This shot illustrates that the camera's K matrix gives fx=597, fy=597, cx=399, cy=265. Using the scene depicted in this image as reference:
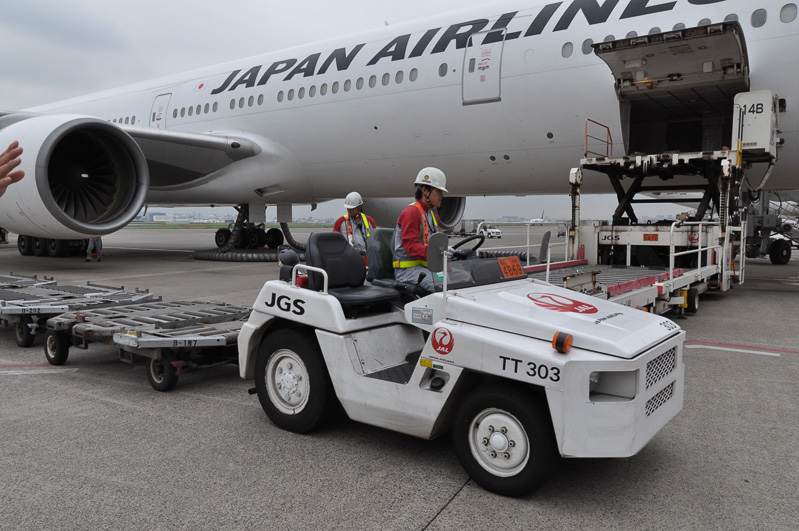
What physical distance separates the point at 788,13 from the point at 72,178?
1190cm

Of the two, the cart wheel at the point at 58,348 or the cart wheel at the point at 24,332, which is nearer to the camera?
the cart wheel at the point at 58,348

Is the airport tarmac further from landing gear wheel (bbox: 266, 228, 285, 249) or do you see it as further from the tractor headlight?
landing gear wheel (bbox: 266, 228, 285, 249)

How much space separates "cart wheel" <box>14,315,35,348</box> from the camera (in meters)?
5.50

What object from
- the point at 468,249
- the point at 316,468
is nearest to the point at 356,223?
the point at 468,249

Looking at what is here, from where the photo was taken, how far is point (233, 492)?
9.14ft

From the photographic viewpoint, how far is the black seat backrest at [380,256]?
415 cm

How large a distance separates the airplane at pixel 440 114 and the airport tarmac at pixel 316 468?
16.8 feet

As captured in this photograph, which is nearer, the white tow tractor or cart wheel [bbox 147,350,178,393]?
the white tow tractor

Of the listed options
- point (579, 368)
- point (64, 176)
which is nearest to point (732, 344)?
point (579, 368)

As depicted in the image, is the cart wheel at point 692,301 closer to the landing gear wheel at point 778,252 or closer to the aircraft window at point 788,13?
the aircraft window at point 788,13

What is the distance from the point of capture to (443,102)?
33.4ft

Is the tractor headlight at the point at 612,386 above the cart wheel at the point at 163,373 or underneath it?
above

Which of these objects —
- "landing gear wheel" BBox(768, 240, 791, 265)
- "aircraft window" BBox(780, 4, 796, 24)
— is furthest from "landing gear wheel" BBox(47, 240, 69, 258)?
"landing gear wheel" BBox(768, 240, 791, 265)

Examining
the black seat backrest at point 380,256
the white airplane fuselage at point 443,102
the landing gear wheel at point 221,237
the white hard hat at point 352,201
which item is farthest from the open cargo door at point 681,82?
the landing gear wheel at point 221,237
